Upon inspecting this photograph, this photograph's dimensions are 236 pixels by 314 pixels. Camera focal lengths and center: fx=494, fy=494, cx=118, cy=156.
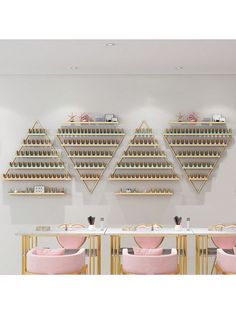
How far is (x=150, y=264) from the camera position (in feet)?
16.2

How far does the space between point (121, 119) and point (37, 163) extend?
149 centimetres

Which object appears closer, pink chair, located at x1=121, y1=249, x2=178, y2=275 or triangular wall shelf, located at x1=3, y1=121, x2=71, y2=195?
pink chair, located at x1=121, y1=249, x2=178, y2=275

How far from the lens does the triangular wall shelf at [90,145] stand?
7676mm

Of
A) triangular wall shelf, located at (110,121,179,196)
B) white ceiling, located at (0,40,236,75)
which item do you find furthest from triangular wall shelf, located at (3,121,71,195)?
white ceiling, located at (0,40,236,75)

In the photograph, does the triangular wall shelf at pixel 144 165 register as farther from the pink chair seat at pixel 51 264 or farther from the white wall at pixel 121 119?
the pink chair seat at pixel 51 264

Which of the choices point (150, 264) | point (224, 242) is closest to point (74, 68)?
point (224, 242)

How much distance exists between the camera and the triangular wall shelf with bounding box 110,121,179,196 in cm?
762

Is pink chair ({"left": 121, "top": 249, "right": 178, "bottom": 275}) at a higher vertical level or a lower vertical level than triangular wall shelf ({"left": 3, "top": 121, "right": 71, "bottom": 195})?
lower

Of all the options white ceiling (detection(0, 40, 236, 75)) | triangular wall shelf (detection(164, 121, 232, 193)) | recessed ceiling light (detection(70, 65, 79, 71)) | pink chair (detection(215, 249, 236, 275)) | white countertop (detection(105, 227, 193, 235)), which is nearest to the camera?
pink chair (detection(215, 249, 236, 275))

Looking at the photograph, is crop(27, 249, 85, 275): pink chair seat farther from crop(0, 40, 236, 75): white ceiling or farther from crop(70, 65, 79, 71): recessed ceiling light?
crop(70, 65, 79, 71): recessed ceiling light

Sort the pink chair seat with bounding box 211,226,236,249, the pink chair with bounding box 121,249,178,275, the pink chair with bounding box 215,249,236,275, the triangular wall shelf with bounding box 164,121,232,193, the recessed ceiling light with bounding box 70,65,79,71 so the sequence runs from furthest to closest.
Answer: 1. the triangular wall shelf with bounding box 164,121,232,193
2. the recessed ceiling light with bounding box 70,65,79,71
3. the pink chair seat with bounding box 211,226,236,249
4. the pink chair with bounding box 215,249,236,275
5. the pink chair with bounding box 121,249,178,275

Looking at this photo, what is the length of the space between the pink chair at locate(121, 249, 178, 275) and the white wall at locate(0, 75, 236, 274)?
2.71 meters

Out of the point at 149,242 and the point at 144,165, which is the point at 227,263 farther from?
the point at 144,165
